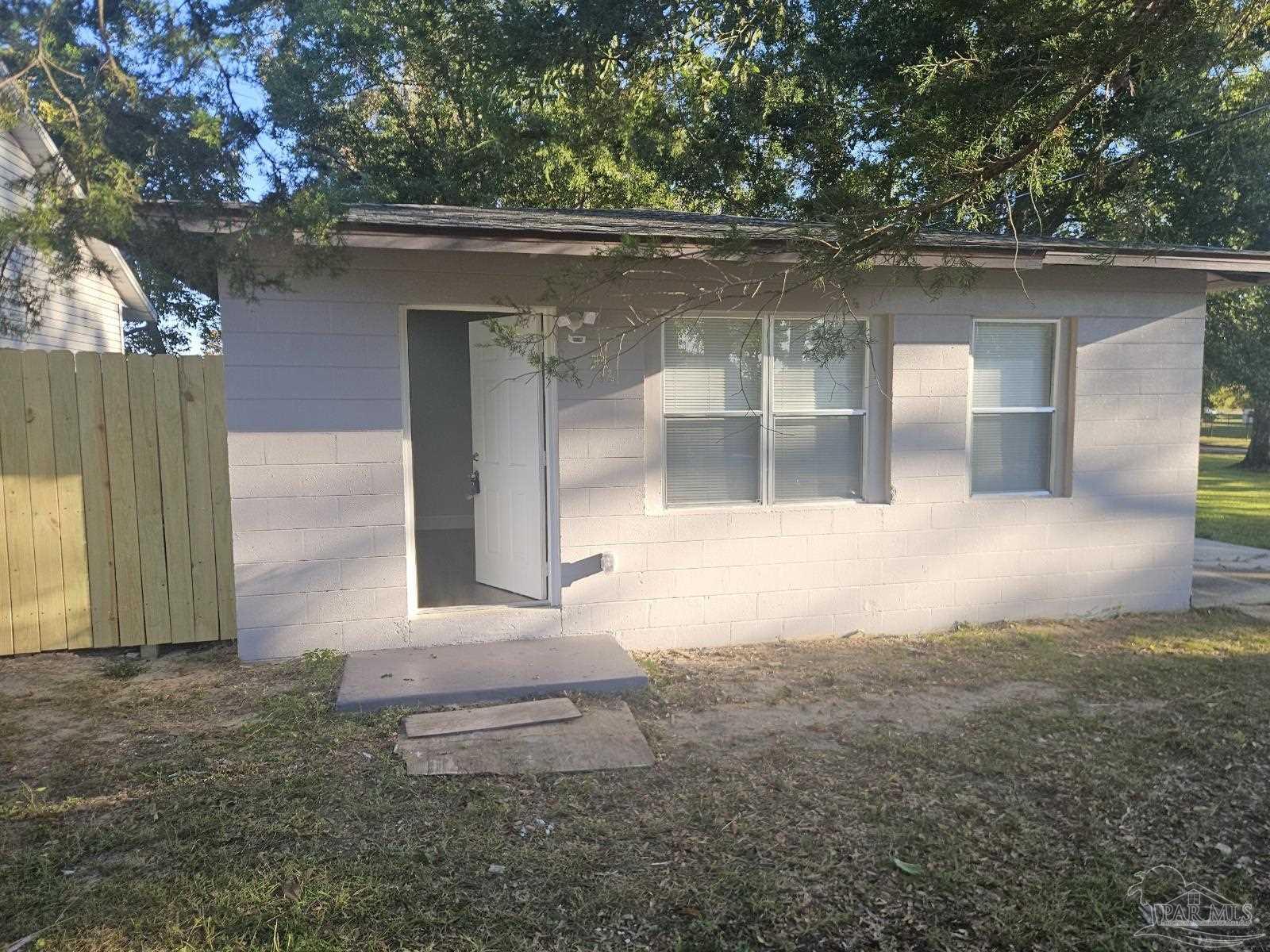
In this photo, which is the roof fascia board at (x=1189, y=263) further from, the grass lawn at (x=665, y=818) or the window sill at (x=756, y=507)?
the grass lawn at (x=665, y=818)

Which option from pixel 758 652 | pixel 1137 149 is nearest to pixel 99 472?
pixel 758 652

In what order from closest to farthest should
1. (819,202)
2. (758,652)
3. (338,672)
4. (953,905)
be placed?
1. (953,905)
2. (819,202)
3. (338,672)
4. (758,652)

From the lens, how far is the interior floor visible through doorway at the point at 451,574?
23.1ft

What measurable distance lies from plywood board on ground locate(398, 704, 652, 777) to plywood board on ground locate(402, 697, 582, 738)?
0.11ft

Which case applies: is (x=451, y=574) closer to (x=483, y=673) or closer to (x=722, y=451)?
(x=483, y=673)

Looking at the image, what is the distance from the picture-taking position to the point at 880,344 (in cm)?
684

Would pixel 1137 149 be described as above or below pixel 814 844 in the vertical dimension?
above

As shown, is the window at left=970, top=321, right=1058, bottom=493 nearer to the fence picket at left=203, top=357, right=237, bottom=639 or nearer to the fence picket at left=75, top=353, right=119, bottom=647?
the fence picket at left=203, top=357, right=237, bottom=639

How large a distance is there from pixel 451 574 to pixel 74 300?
6.77 meters

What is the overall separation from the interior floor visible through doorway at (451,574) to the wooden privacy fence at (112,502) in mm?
1636

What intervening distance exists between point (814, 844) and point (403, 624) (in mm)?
3429

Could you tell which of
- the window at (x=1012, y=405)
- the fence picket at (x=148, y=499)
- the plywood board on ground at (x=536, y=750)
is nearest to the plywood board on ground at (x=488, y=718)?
the plywood board on ground at (x=536, y=750)

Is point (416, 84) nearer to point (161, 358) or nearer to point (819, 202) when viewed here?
point (161, 358)

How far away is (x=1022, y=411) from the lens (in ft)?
23.7
